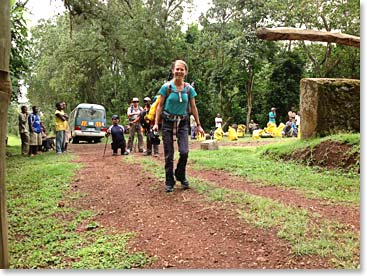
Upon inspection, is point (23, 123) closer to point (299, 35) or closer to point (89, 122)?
point (89, 122)

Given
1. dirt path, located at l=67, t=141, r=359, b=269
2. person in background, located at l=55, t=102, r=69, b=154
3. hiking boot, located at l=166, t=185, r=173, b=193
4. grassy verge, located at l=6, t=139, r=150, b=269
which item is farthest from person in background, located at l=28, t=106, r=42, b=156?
hiking boot, located at l=166, t=185, r=173, b=193

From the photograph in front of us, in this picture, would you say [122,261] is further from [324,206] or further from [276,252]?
[324,206]

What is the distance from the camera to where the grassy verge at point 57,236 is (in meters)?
2.76

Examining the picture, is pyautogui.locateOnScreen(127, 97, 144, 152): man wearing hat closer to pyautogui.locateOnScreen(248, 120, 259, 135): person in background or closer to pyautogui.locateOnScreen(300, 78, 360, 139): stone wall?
pyautogui.locateOnScreen(300, 78, 360, 139): stone wall

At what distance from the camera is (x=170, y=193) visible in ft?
14.7

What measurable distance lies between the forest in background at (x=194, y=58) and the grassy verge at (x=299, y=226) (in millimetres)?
13119

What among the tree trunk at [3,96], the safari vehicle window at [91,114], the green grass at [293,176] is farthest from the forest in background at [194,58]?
the tree trunk at [3,96]

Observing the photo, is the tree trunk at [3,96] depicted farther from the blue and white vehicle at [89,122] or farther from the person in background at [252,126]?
the person in background at [252,126]

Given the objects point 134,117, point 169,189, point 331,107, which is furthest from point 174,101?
point 134,117

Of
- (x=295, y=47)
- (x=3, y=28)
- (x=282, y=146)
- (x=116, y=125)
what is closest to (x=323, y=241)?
(x=3, y=28)

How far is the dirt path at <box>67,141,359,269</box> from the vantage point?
2.62 m

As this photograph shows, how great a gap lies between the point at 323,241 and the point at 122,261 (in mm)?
1467

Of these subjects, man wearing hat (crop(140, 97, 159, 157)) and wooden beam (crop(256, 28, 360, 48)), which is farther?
man wearing hat (crop(140, 97, 159, 157))

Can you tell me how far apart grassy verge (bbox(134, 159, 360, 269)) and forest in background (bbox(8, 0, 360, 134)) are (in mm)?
13119
